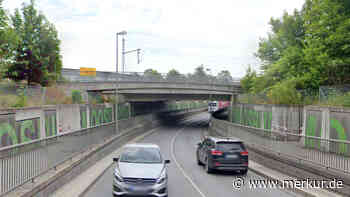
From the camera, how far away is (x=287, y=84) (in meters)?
29.0

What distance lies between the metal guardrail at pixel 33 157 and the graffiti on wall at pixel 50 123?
7.38 meters

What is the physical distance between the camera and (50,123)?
77.8ft

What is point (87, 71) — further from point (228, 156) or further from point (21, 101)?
point (228, 156)

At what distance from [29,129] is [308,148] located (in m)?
15.6

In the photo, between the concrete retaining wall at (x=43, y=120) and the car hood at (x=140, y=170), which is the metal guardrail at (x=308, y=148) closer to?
the car hood at (x=140, y=170)

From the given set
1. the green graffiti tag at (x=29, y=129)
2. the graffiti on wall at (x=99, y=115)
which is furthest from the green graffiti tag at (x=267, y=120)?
the green graffiti tag at (x=29, y=129)

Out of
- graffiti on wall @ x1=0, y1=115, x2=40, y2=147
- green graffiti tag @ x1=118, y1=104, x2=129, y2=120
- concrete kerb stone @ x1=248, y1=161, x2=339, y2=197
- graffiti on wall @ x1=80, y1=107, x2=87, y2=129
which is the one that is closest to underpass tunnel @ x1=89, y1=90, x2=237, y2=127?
green graffiti tag @ x1=118, y1=104, x2=129, y2=120

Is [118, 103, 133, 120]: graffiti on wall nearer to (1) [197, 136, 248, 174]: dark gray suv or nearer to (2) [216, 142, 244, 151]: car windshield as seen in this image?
(1) [197, 136, 248, 174]: dark gray suv

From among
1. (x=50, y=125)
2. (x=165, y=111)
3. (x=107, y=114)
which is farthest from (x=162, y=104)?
(x=50, y=125)

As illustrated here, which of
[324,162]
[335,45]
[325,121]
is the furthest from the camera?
[335,45]

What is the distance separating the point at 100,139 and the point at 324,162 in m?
14.9

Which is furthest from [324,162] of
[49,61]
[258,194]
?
[49,61]

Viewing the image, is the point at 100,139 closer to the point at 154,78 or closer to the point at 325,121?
the point at 325,121

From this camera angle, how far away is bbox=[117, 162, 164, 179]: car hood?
34.2ft
